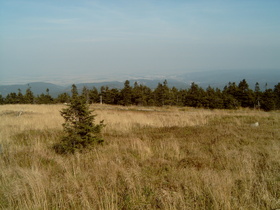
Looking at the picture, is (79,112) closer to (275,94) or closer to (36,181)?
(36,181)

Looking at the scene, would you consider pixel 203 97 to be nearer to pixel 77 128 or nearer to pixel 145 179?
pixel 77 128

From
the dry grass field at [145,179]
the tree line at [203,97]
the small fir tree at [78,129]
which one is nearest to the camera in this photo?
the dry grass field at [145,179]

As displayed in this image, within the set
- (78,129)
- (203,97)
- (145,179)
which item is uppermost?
(203,97)

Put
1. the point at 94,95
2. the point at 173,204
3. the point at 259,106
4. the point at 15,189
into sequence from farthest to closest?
1. the point at 94,95
2. the point at 259,106
3. the point at 15,189
4. the point at 173,204

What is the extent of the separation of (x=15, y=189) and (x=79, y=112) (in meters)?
2.60

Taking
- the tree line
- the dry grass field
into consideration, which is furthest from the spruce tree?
the tree line

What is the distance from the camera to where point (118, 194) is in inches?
119

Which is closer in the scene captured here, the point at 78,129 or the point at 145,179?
the point at 145,179

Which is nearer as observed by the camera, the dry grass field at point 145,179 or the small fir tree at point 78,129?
the dry grass field at point 145,179

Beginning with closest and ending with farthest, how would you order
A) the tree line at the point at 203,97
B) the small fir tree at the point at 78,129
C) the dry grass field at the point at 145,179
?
the dry grass field at the point at 145,179 < the small fir tree at the point at 78,129 < the tree line at the point at 203,97

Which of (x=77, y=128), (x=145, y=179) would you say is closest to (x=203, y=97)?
(x=77, y=128)

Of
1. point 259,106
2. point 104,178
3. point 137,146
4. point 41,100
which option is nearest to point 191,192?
point 104,178

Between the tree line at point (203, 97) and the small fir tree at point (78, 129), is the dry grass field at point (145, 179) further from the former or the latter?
the tree line at point (203, 97)

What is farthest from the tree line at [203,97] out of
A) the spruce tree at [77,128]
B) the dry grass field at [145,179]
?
the dry grass field at [145,179]
